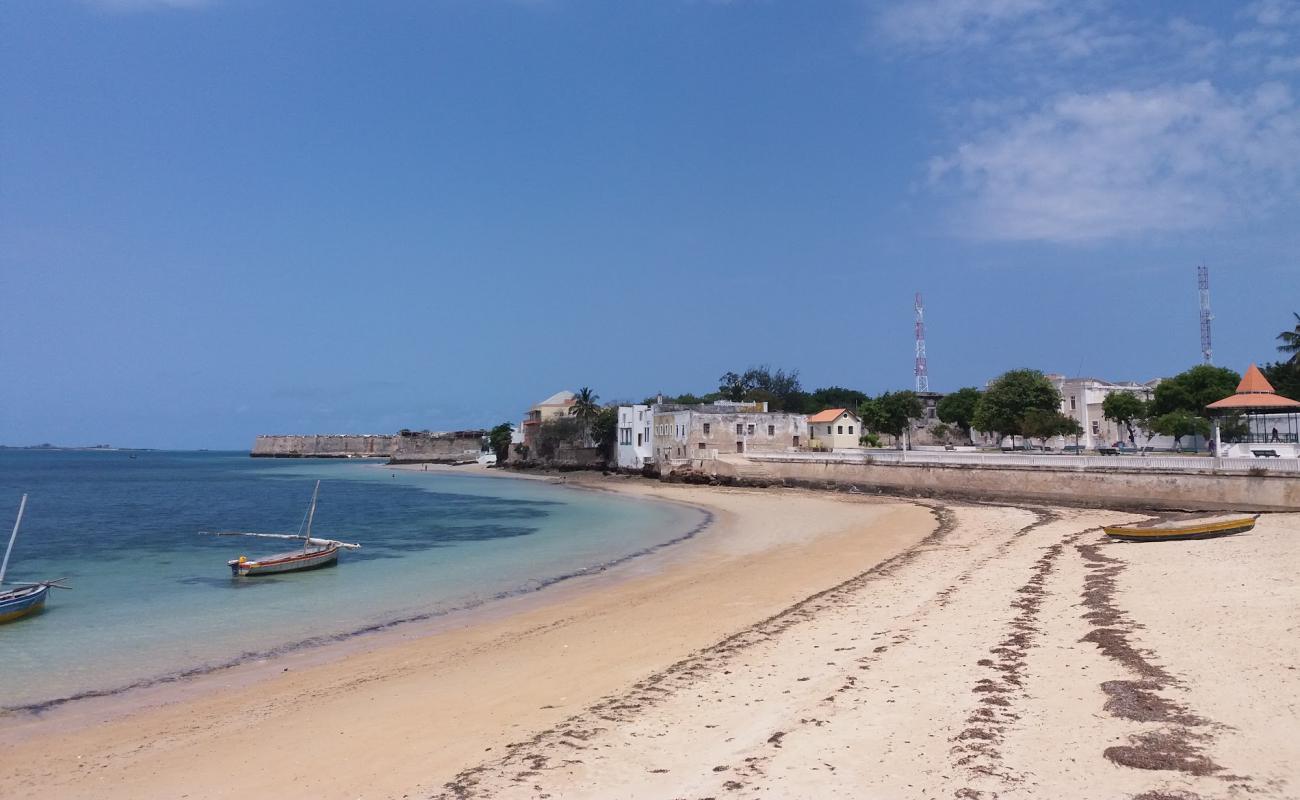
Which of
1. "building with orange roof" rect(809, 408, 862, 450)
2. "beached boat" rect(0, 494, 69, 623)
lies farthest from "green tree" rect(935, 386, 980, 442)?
"beached boat" rect(0, 494, 69, 623)

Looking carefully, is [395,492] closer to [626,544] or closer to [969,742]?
[626,544]

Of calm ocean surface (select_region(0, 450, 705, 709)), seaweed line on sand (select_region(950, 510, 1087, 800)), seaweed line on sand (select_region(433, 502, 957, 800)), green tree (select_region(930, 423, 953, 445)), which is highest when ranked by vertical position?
green tree (select_region(930, 423, 953, 445))

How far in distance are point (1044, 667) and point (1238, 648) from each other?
7.62ft

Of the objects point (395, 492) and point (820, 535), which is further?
point (395, 492)

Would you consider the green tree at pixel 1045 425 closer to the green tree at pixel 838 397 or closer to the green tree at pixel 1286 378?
the green tree at pixel 1286 378

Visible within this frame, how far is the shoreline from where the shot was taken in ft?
31.9

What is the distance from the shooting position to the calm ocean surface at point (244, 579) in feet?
47.9

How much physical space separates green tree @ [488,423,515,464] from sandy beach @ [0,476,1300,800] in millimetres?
100937

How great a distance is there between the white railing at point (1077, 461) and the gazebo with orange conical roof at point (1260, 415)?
145 inches

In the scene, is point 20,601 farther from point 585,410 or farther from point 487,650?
point 585,410

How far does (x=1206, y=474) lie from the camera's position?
31.5 metres

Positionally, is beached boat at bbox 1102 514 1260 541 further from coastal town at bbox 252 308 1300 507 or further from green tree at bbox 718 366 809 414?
green tree at bbox 718 366 809 414

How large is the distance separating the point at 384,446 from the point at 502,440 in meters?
75.1

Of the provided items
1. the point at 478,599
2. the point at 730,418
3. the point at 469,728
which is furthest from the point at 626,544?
the point at 730,418
